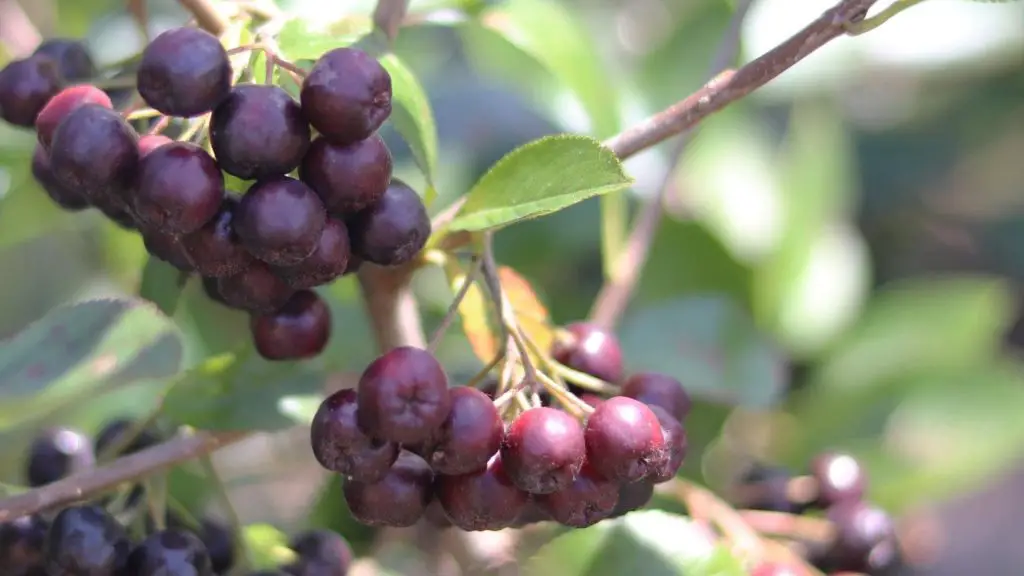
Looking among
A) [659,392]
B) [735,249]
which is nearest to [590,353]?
[659,392]

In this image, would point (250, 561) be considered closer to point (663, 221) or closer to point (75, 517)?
point (75, 517)

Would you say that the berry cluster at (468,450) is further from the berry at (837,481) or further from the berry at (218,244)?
the berry at (837,481)

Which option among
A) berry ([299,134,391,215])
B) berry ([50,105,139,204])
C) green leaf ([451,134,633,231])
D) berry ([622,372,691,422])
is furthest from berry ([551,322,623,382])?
berry ([50,105,139,204])

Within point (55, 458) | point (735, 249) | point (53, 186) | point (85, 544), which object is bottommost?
point (55, 458)

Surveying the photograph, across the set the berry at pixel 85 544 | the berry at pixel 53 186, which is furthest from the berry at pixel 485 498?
the berry at pixel 53 186

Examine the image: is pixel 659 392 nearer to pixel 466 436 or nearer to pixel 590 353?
pixel 590 353

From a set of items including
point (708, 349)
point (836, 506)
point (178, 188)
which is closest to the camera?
point (178, 188)

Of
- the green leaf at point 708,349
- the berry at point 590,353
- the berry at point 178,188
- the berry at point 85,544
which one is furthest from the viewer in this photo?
the green leaf at point 708,349

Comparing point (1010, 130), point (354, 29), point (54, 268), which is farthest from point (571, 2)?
point (354, 29)
